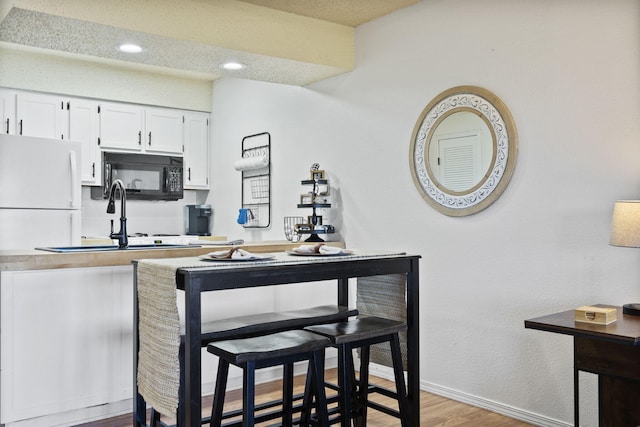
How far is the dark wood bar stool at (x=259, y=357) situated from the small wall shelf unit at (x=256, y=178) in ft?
8.71

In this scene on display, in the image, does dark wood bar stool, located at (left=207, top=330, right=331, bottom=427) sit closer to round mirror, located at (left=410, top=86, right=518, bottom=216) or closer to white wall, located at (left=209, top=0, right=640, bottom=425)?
white wall, located at (left=209, top=0, right=640, bottom=425)

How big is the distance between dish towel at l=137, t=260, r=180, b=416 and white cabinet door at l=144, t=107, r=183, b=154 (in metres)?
3.28

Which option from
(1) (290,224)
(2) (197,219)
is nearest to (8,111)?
(2) (197,219)

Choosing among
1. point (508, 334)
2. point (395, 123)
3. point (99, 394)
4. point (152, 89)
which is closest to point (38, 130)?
point (152, 89)

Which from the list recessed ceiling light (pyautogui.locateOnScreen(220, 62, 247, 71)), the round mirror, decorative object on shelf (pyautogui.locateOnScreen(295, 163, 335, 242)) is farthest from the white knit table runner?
→ recessed ceiling light (pyautogui.locateOnScreen(220, 62, 247, 71))

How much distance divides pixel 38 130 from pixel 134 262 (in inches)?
117

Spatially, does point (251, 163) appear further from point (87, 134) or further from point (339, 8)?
point (339, 8)

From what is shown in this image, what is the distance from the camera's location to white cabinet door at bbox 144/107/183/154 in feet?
17.7

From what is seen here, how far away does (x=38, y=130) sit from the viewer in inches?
188

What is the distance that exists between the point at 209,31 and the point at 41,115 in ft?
7.64

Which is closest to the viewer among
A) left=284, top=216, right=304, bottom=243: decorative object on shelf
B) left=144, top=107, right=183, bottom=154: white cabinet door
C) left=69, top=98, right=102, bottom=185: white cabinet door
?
left=284, top=216, right=304, bottom=243: decorative object on shelf

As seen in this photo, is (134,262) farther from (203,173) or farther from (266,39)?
(203,173)

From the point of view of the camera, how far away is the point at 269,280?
7.41 ft

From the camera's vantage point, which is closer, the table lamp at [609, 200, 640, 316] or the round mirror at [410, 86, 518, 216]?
the table lamp at [609, 200, 640, 316]
